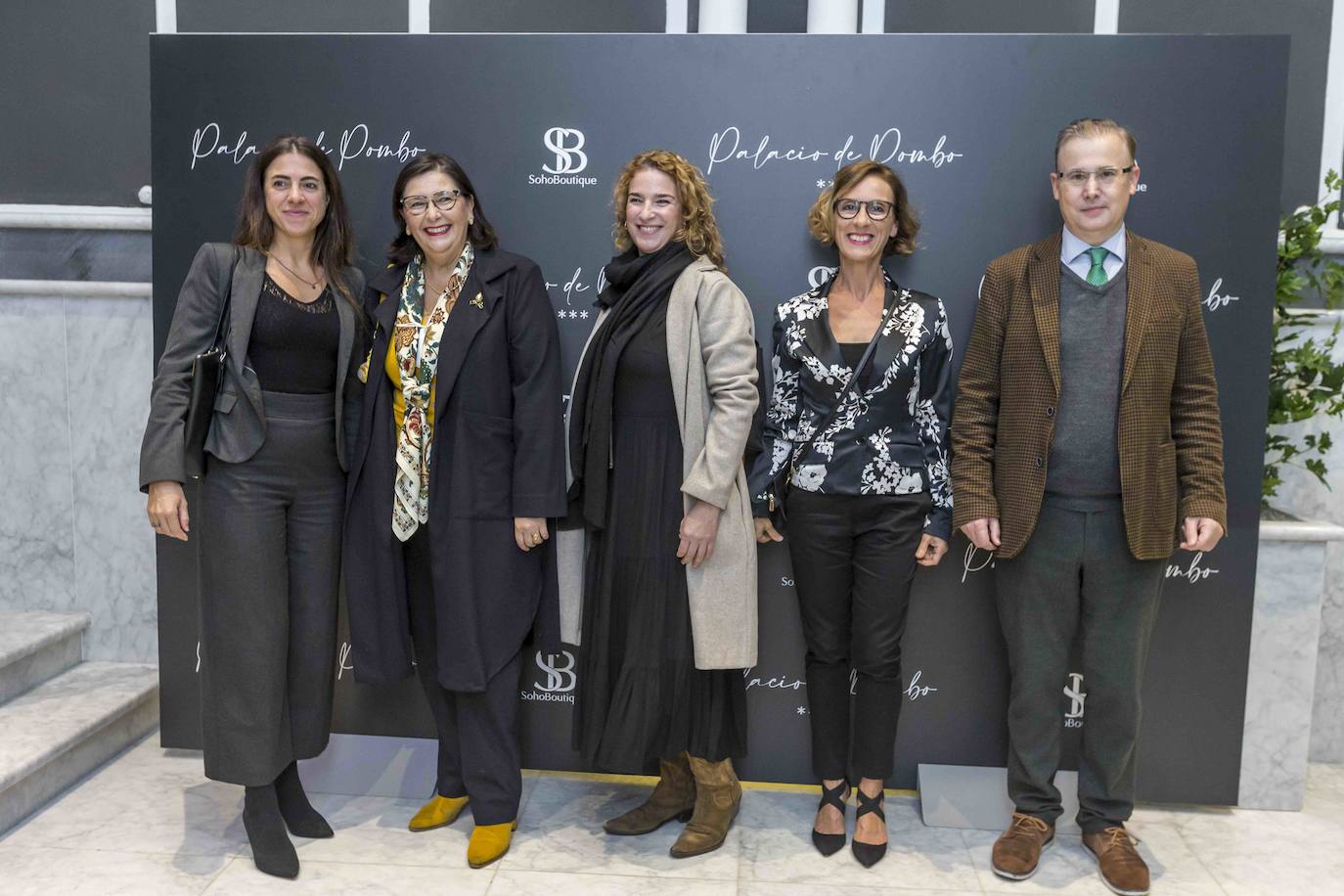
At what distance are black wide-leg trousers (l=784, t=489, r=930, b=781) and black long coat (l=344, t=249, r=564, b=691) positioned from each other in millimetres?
656

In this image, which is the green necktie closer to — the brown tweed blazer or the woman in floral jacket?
the brown tweed blazer

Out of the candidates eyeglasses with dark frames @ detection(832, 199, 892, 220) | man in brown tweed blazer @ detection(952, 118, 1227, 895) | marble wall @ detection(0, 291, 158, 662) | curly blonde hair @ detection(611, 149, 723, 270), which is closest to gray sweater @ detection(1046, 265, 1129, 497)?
man in brown tweed blazer @ detection(952, 118, 1227, 895)

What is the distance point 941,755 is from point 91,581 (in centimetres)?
301

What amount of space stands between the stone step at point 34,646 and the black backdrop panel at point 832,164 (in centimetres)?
119

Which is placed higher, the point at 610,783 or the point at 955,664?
the point at 955,664

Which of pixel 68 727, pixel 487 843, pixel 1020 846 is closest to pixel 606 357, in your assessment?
pixel 487 843

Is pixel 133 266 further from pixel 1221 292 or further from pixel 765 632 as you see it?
pixel 1221 292

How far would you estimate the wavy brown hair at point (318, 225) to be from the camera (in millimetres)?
2570

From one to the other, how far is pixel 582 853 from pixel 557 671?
57 cm

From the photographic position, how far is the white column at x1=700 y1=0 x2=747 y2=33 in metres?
3.75

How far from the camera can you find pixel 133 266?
12.4 ft

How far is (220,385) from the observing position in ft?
8.33

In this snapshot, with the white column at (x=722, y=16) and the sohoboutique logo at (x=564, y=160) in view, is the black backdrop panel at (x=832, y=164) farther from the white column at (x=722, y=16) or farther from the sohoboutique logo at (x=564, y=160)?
the white column at (x=722, y=16)

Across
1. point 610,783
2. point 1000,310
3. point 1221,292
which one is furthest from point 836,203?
→ point 610,783
